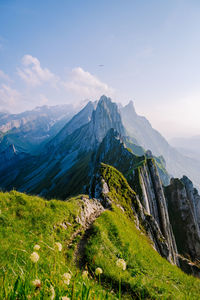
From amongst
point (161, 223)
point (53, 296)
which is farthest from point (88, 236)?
point (161, 223)

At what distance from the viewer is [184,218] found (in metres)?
60.8

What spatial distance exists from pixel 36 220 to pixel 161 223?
4375 cm

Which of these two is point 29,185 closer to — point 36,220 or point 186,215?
point 186,215

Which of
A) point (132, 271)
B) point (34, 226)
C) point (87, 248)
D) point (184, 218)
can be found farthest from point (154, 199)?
point (34, 226)

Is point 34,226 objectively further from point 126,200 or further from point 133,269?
point 126,200

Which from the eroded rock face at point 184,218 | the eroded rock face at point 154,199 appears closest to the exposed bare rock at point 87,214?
the eroded rock face at point 154,199

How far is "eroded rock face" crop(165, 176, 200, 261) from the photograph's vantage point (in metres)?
54.2

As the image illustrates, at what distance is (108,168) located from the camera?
1196 inches

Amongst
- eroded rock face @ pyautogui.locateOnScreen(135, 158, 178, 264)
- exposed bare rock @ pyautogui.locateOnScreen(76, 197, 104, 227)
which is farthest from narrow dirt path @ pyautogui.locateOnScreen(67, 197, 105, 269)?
eroded rock face @ pyautogui.locateOnScreen(135, 158, 178, 264)

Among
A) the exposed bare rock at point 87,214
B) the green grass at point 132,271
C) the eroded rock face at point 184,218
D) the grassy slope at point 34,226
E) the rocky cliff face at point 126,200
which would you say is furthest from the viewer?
the eroded rock face at point 184,218

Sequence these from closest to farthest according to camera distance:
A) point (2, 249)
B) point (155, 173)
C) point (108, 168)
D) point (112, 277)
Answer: point (2, 249), point (112, 277), point (108, 168), point (155, 173)

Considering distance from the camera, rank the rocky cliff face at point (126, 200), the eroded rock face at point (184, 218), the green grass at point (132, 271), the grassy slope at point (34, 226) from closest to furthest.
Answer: the grassy slope at point (34, 226) → the green grass at point (132, 271) → the rocky cliff face at point (126, 200) → the eroded rock face at point (184, 218)

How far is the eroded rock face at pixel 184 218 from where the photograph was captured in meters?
54.2

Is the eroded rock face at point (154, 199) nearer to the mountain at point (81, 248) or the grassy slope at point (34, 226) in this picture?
the mountain at point (81, 248)
